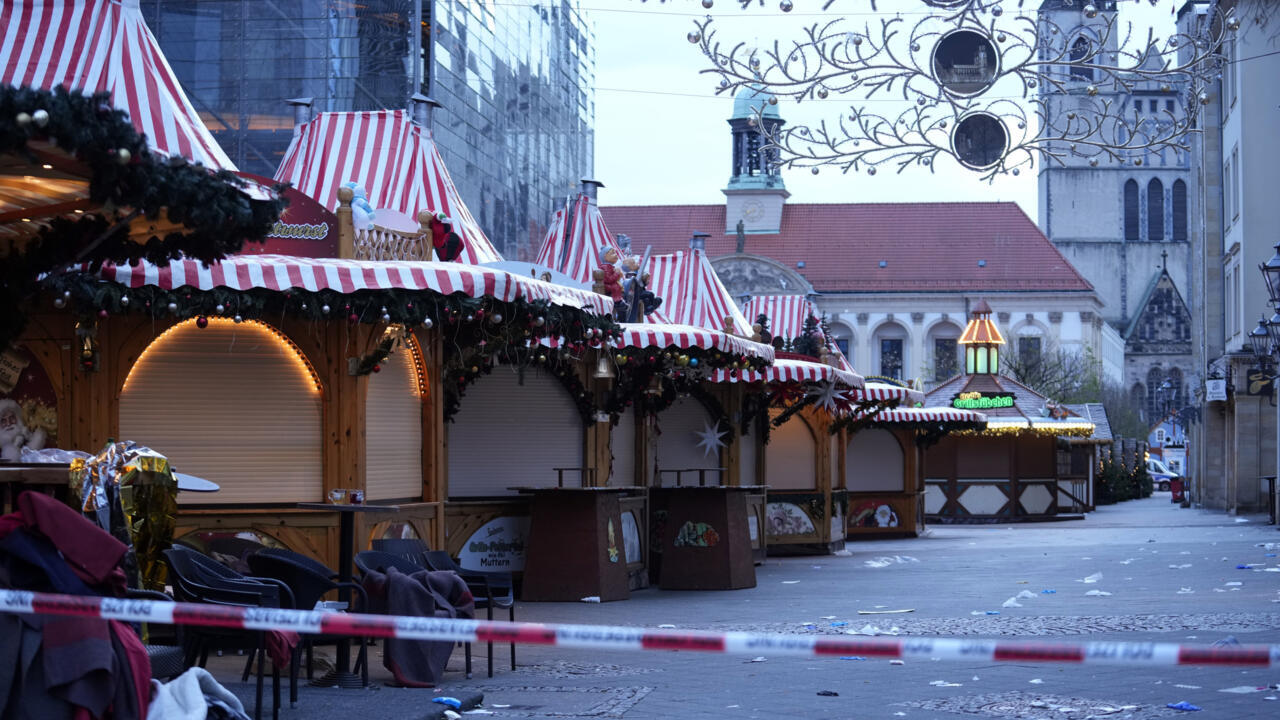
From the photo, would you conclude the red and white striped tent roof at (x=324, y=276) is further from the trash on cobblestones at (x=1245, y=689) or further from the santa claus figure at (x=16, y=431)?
the trash on cobblestones at (x=1245, y=689)

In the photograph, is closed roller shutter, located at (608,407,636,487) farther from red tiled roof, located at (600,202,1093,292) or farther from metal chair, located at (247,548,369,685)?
red tiled roof, located at (600,202,1093,292)

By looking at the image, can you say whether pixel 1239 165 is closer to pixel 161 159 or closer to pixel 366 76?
pixel 366 76

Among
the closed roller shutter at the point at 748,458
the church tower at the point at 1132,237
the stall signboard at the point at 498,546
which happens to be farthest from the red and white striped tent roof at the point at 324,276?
the church tower at the point at 1132,237

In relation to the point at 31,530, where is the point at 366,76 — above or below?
above

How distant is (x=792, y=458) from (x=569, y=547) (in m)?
10.4

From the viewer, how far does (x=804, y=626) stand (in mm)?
13250

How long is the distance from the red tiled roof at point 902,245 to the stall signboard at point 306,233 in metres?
73.0

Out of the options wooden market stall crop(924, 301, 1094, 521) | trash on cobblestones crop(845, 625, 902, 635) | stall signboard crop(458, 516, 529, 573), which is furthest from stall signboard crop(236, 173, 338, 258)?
wooden market stall crop(924, 301, 1094, 521)

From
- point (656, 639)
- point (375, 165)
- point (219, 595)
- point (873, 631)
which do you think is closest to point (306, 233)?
point (219, 595)

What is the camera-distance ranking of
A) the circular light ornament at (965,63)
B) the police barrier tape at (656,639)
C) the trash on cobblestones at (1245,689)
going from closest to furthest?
1. the police barrier tape at (656,639)
2. the trash on cobblestones at (1245,689)
3. the circular light ornament at (965,63)

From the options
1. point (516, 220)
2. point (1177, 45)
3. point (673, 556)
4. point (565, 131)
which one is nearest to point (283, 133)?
point (516, 220)

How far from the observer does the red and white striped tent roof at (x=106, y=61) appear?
35.7 feet

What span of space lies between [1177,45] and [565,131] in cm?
3424

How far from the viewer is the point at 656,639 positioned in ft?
15.9
